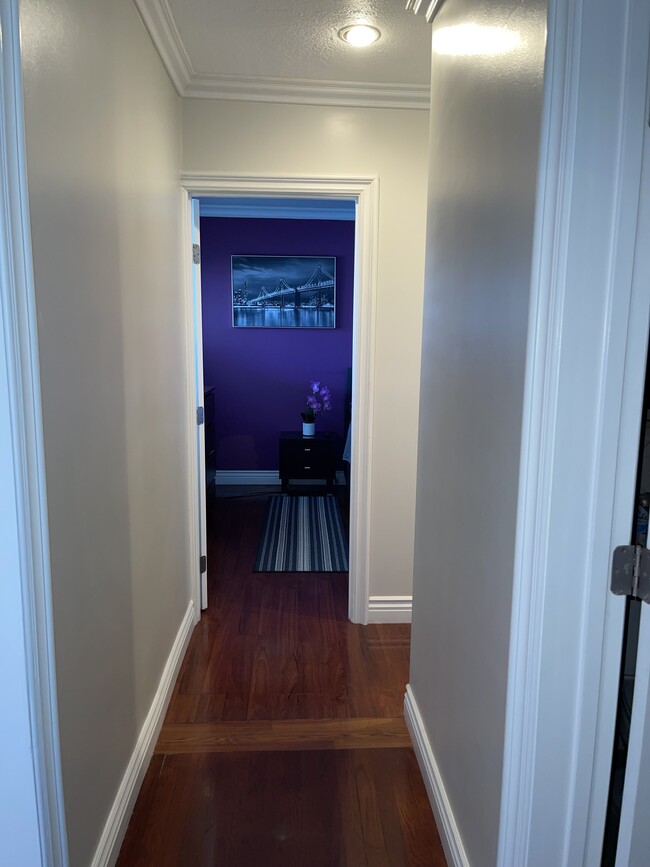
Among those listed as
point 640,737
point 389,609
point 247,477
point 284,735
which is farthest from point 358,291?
point 247,477

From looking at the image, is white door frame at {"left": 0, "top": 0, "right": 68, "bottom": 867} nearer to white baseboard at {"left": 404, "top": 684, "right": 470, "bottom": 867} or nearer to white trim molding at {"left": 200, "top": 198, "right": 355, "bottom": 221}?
white baseboard at {"left": 404, "top": 684, "right": 470, "bottom": 867}

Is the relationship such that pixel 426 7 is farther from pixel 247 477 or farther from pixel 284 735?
pixel 247 477

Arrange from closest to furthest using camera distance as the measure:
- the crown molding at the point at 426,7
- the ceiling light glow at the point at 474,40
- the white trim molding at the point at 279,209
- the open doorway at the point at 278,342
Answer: the ceiling light glow at the point at 474,40, the crown molding at the point at 426,7, the white trim molding at the point at 279,209, the open doorway at the point at 278,342

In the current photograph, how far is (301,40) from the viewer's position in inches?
84.2

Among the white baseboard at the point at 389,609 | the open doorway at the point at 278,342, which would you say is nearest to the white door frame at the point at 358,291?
the white baseboard at the point at 389,609

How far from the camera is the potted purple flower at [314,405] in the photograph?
5.02 meters

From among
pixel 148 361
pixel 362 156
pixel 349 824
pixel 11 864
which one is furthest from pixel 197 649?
pixel 362 156

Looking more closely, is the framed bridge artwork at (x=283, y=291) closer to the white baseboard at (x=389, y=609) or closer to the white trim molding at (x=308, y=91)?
the white trim molding at (x=308, y=91)

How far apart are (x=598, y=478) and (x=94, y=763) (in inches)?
50.7

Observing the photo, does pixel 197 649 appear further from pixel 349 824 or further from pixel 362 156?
pixel 362 156

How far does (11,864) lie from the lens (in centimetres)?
110

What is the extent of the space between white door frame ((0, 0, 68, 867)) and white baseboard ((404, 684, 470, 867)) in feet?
2.99

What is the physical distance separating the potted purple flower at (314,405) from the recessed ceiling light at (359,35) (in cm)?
309

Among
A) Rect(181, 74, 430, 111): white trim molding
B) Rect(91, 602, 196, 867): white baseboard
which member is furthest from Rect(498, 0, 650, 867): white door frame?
Rect(181, 74, 430, 111): white trim molding
